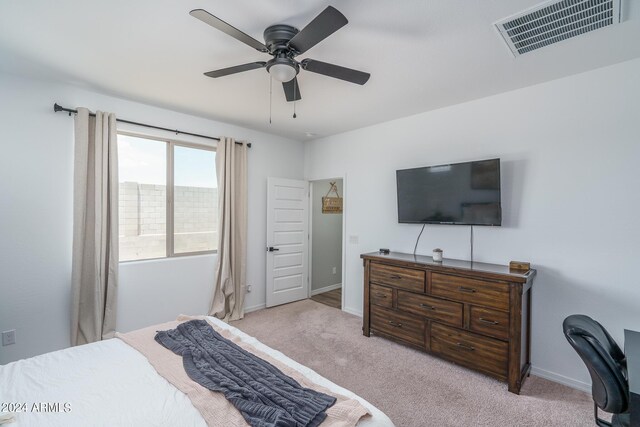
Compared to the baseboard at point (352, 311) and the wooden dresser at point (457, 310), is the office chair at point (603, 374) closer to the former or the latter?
the wooden dresser at point (457, 310)

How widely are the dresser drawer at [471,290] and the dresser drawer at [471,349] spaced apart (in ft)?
1.04

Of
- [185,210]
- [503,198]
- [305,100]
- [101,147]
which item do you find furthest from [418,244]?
[101,147]

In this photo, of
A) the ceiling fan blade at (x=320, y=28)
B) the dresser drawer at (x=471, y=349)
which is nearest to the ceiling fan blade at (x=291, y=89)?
the ceiling fan blade at (x=320, y=28)

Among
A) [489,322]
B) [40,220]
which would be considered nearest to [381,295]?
[489,322]

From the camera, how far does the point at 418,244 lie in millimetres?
3521

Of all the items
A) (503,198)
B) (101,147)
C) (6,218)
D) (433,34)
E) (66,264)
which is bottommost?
(66,264)

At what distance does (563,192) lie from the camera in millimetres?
2557

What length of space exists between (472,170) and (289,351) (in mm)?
2665

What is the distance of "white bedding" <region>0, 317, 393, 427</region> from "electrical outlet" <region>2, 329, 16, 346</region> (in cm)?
142

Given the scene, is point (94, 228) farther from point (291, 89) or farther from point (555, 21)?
point (555, 21)

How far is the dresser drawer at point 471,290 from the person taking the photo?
2.46 metres

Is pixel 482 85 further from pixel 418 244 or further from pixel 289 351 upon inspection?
pixel 289 351

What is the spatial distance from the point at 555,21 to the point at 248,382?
9.09 ft

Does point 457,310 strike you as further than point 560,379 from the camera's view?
Yes
